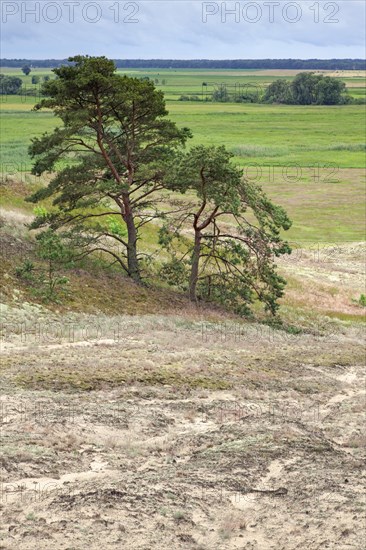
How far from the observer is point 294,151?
12756cm

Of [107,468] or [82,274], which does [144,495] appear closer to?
[107,468]

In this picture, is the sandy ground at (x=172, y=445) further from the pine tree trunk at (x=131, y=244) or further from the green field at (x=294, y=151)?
the green field at (x=294, y=151)

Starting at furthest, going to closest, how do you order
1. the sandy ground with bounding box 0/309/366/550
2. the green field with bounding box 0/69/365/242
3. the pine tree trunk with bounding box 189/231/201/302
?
1. the green field with bounding box 0/69/365/242
2. the pine tree trunk with bounding box 189/231/201/302
3. the sandy ground with bounding box 0/309/366/550

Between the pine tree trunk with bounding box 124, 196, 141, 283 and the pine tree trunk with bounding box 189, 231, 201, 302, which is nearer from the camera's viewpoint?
the pine tree trunk with bounding box 124, 196, 141, 283

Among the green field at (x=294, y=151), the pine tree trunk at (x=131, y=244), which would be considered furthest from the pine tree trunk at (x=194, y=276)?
the green field at (x=294, y=151)

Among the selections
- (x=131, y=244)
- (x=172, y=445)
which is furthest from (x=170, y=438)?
(x=131, y=244)

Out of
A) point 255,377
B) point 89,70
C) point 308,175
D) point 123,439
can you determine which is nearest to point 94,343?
point 255,377

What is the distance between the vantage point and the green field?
76.2 metres

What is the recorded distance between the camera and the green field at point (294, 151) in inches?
3002

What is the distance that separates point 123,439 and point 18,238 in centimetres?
2192

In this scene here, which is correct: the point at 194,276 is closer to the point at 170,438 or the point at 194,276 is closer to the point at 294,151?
the point at 170,438

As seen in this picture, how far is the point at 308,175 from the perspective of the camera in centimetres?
10675

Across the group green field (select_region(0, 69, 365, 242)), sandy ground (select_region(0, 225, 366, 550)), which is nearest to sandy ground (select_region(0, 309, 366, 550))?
sandy ground (select_region(0, 225, 366, 550))

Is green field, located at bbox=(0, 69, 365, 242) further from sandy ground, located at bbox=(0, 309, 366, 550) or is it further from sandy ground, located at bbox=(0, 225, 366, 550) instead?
sandy ground, located at bbox=(0, 309, 366, 550)
